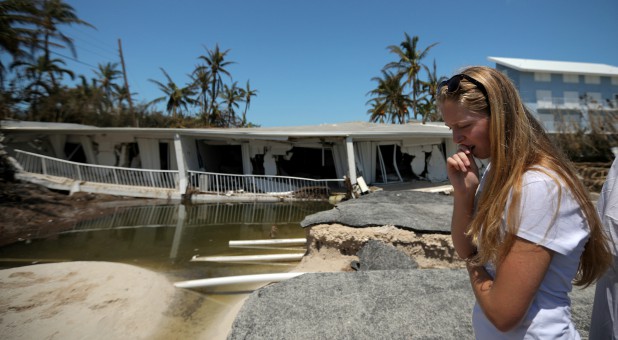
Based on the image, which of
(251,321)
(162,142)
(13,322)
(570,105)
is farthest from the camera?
(570,105)

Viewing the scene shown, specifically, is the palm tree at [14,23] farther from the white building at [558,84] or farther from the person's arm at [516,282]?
the white building at [558,84]

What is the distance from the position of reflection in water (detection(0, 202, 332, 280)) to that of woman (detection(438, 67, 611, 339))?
463 centimetres

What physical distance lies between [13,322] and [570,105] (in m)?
43.3

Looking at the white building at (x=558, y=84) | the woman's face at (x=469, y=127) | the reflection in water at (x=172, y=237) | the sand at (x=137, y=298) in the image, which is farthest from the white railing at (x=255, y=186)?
the white building at (x=558, y=84)

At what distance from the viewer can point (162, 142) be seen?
16109 mm

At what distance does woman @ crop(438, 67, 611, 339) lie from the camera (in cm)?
85

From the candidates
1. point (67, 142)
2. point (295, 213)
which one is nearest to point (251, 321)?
point (295, 213)

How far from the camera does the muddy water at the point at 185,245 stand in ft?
13.5

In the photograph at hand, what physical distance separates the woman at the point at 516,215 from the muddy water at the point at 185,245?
129 inches

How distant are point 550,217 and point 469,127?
0.37m

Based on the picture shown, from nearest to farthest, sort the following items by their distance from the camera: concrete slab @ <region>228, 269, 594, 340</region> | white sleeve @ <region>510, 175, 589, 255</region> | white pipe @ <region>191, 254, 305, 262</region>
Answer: white sleeve @ <region>510, 175, 589, 255</region> → concrete slab @ <region>228, 269, 594, 340</region> → white pipe @ <region>191, 254, 305, 262</region>

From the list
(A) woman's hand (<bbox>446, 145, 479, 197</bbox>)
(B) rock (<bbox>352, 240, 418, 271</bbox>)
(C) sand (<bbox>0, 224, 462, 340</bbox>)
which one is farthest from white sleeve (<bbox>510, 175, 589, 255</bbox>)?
(C) sand (<bbox>0, 224, 462, 340</bbox>)

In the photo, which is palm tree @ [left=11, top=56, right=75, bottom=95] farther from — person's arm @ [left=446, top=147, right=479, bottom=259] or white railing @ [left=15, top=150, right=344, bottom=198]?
person's arm @ [left=446, top=147, right=479, bottom=259]

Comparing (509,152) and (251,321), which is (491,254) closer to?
(509,152)
